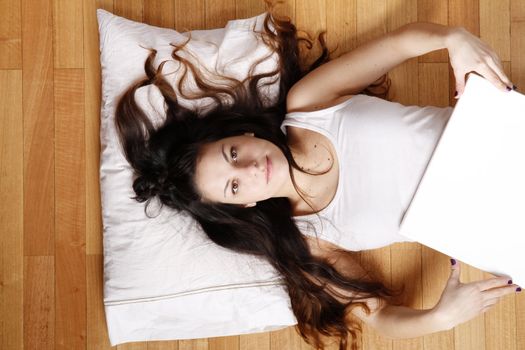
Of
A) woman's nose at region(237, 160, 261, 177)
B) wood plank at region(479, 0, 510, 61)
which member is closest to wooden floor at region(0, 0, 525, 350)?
wood plank at region(479, 0, 510, 61)

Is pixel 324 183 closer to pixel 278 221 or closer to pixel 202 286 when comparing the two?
pixel 278 221

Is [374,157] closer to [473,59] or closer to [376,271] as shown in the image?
[473,59]

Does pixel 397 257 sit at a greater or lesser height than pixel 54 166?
lesser

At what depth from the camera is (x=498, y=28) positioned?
5.09ft

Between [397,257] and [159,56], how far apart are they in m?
0.92

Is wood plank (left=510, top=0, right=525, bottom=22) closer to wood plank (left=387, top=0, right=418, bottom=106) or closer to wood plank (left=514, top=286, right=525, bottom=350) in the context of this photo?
wood plank (left=387, top=0, right=418, bottom=106)

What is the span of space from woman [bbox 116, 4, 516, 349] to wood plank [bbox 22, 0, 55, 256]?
0.28m

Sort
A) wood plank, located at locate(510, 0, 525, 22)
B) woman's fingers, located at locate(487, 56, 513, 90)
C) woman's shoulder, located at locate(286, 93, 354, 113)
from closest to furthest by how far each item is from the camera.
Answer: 1. woman's fingers, located at locate(487, 56, 513, 90)
2. woman's shoulder, located at locate(286, 93, 354, 113)
3. wood plank, located at locate(510, 0, 525, 22)

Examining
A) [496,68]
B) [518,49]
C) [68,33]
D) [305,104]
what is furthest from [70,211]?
[518,49]

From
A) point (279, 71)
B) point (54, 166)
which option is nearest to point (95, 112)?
point (54, 166)

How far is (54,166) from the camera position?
157 centimetres

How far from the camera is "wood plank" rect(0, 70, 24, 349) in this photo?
5.13ft

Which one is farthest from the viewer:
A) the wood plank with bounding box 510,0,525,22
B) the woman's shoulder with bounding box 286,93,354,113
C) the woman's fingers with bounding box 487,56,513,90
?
the wood plank with bounding box 510,0,525,22

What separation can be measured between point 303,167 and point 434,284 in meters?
0.58
